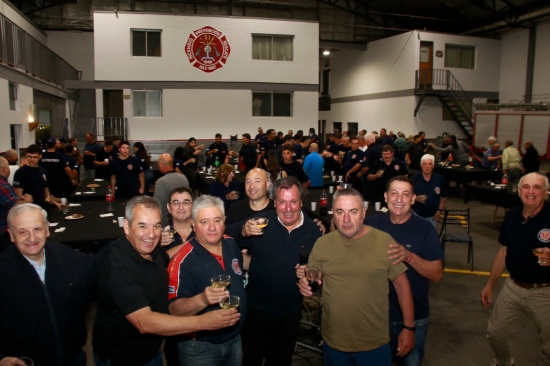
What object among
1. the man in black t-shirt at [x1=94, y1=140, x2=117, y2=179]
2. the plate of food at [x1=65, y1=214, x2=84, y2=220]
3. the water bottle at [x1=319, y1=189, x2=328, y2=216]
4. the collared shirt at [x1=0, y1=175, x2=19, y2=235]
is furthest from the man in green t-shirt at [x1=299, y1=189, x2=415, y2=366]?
the man in black t-shirt at [x1=94, y1=140, x2=117, y2=179]

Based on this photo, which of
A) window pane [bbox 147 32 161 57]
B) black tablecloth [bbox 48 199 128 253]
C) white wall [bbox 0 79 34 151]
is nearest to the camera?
black tablecloth [bbox 48 199 128 253]

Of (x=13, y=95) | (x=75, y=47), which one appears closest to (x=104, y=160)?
(x=13, y=95)

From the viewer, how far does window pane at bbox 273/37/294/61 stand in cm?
1947

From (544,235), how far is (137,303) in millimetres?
3350

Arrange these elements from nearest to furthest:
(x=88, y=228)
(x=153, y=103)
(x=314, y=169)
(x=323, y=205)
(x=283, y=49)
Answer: (x=88, y=228)
(x=323, y=205)
(x=314, y=169)
(x=153, y=103)
(x=283, y=49)

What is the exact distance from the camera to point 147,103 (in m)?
18.2

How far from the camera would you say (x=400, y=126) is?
22391 mm

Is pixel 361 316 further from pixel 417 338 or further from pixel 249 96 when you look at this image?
pixel 249 96

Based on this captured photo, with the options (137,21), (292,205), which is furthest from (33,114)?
(292,205)

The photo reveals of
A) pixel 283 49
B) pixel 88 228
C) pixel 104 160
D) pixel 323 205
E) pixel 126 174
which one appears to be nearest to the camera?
pixel 88 228

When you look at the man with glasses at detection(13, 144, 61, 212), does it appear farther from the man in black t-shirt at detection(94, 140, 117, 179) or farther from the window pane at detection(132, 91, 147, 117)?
the window pane at detection(132, 91, 147, 117)

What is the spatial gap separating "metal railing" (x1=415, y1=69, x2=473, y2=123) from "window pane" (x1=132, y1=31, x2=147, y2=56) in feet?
44.3

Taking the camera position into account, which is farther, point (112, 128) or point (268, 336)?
point (112, 128)

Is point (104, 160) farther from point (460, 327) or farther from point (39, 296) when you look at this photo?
point (460, 327)
